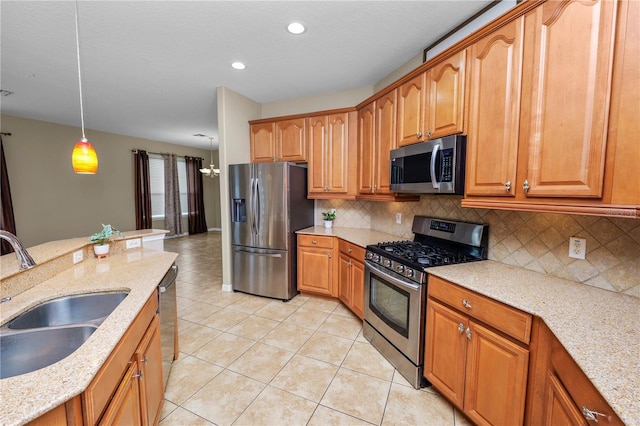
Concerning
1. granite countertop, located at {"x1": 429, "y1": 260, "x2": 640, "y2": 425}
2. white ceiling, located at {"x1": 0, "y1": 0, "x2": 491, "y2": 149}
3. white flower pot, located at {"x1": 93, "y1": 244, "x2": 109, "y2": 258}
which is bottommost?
granite countertop, located at {"x1": 429, "y1": 260, "x2": 640, "y2": 425}

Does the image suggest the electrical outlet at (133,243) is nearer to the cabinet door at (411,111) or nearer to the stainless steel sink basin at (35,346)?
the stainless steel sink basin at (35,346)

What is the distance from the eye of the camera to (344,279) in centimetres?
298

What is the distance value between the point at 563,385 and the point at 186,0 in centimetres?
297

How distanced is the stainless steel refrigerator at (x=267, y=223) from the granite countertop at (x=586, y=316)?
1.94 metres

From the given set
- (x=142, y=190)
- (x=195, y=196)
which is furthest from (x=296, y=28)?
(x=195, y=196)

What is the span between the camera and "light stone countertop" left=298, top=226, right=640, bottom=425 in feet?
2.47

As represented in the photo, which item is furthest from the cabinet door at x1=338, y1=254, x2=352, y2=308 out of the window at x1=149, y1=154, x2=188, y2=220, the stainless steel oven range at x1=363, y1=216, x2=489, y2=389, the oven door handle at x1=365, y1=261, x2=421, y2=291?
the window at x1=149, y1=154, x2=188, y2=220

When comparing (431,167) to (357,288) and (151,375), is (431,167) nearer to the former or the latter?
(357,288)

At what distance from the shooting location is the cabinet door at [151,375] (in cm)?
123

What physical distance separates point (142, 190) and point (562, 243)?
7940 millimetres

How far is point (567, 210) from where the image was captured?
1246 mm

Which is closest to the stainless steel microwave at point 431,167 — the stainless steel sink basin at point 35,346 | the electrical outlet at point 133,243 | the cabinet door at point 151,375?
the cabinet door at point 151,375

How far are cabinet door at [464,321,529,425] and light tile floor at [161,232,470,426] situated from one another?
0.93 ft

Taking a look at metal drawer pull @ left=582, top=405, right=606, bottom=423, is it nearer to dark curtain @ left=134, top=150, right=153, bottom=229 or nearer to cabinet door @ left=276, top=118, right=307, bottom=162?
cabinet door @ left=276, top=118, right=307, bottom=162
